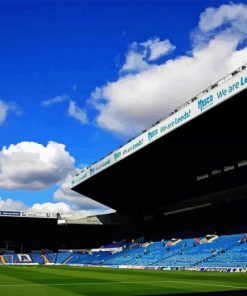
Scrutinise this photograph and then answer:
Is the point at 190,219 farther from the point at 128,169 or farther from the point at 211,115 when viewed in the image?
the point at 211,115

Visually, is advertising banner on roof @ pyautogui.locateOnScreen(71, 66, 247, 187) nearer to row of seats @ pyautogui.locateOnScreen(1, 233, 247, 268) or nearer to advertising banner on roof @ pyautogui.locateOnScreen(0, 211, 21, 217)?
row of seats @ pyautogui.locateOnScreen(1, 233, 247, 268)

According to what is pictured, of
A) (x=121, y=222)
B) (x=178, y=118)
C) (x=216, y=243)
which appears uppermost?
(x=178, y=118)

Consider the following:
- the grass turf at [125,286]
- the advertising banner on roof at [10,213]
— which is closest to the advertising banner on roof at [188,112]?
the grass turf at [125,286]

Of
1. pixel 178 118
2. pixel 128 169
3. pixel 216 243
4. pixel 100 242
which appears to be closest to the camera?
pixel 178 118

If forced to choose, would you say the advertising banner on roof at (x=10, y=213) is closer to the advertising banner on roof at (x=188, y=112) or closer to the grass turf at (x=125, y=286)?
the advertising banner on roof at (x=188, y=112)

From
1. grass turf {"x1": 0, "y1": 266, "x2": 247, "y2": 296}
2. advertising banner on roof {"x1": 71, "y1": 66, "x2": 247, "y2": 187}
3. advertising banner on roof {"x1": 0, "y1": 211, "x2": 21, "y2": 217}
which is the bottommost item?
grass turf {"x1": 0, "y1": 266, "x2": 247, "y2": 296}

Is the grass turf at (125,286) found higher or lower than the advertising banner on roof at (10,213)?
lower

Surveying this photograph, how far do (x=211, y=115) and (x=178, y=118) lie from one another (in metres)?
4.50

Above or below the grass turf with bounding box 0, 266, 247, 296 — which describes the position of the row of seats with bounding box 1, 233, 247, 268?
above

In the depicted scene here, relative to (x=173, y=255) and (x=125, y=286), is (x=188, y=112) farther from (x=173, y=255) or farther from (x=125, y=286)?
(x=173, y=255)

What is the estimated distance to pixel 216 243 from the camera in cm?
6103

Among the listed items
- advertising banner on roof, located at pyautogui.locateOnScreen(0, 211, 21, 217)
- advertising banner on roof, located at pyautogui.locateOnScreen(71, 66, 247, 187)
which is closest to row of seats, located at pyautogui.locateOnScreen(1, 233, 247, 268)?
advertising banner on roof, located at pyautogui.locateOnScreen(0, 211, 21, 217)

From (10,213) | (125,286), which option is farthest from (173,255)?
(10,213)

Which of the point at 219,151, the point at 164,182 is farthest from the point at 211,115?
the point at 164,182
